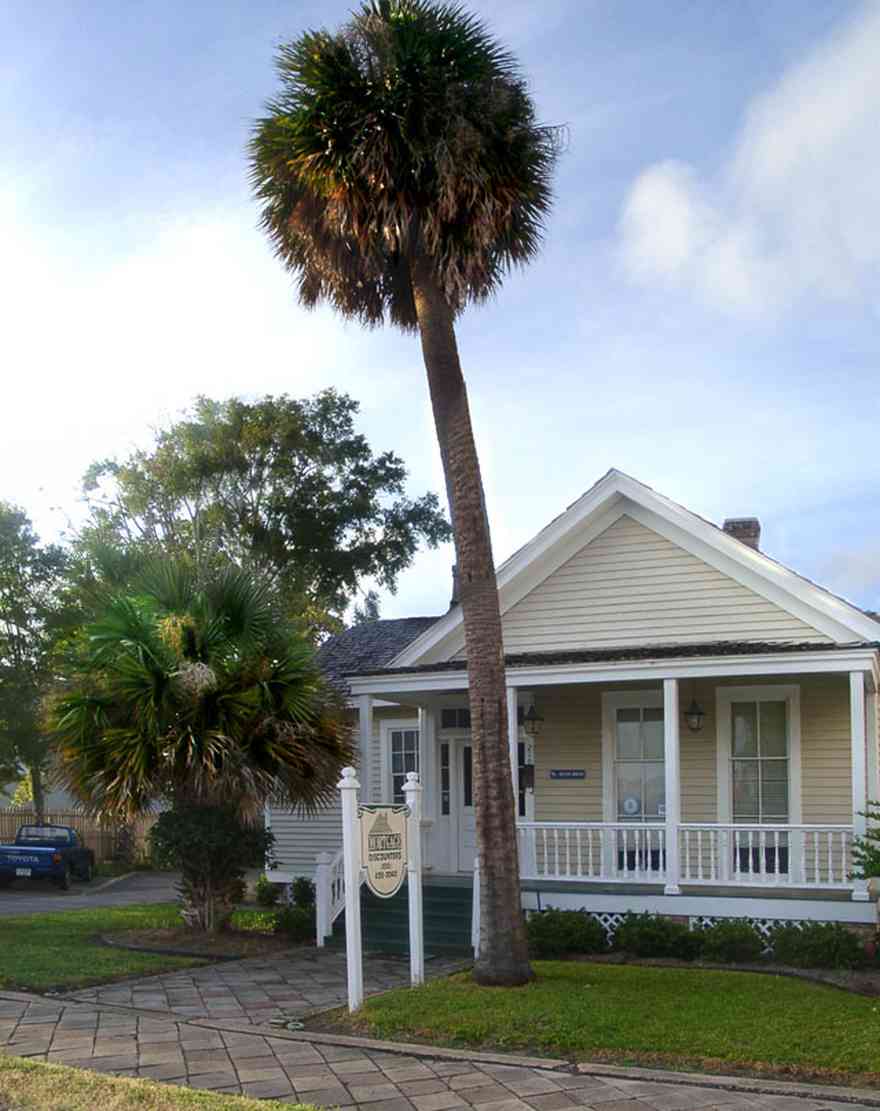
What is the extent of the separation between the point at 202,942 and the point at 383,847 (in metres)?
4.86

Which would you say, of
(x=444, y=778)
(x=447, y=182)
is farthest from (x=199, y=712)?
(x=447, y=182)

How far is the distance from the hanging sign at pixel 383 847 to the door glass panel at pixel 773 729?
6144 mm

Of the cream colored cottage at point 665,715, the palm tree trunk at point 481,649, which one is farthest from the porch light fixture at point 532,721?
the palm tree trunk at point 481,649

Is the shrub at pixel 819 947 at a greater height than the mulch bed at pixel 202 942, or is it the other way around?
the shrub at pixel 819 947

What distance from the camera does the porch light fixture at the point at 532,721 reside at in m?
18.0

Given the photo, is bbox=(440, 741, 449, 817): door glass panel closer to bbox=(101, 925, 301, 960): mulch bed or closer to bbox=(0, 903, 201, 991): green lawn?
bbox=(101, 925, 301, 960): mulch bed

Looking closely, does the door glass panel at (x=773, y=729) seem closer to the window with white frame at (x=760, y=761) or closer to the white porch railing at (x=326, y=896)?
the window with white frame at (x=760, y=761)

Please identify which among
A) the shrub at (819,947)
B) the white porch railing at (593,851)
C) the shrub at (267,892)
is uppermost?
the white porch railing at (593,851)

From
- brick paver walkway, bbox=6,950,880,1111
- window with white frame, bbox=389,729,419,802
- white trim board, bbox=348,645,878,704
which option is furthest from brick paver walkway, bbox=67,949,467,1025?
window with white frame, bbox=389,729,419,802

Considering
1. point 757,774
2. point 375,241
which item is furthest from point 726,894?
point 375,241

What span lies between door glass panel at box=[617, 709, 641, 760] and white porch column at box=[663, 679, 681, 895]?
2160 mm

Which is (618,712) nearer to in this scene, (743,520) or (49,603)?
(743,520)

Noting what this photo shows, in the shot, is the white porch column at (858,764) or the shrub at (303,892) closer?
the white porch column at (858,764)

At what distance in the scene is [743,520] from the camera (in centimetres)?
1928
